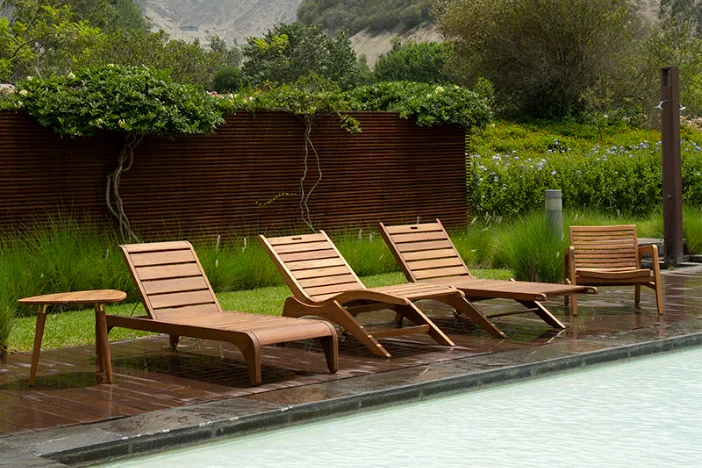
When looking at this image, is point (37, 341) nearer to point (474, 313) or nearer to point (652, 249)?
point (474, 313)

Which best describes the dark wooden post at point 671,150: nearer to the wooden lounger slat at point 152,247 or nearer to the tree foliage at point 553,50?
the wooden lounger slat at point 152,247

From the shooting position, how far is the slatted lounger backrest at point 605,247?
999 centimetres

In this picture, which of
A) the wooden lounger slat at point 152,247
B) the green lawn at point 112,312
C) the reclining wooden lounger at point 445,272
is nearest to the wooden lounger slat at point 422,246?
the reclining wooden lounger at point 445,272

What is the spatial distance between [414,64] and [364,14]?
30.1 metres

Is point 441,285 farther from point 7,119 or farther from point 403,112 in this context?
point 403,112

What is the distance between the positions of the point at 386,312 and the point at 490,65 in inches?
1000

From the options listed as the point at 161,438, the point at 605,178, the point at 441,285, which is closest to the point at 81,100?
the point at 441,285

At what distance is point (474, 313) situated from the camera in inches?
326

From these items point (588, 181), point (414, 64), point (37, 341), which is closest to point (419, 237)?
point (37, 341)

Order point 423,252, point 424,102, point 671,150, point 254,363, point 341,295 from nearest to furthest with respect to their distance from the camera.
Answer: point 254,363, point 341,295, point 423,252, point 671,150, point 424,102

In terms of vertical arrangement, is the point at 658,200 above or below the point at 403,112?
below

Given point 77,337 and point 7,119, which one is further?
point 7,119

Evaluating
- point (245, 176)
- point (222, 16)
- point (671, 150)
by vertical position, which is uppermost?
point (222, 16)

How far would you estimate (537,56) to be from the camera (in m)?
32.2
